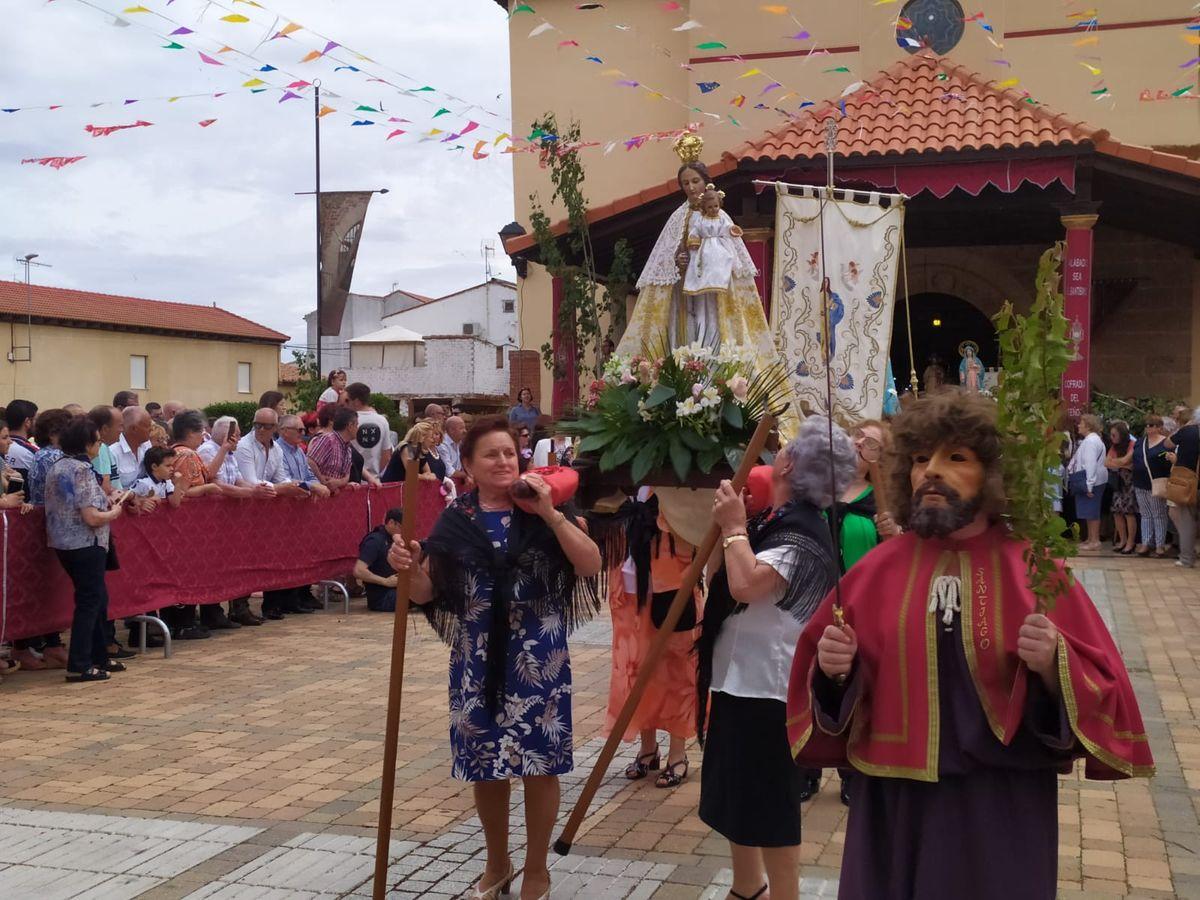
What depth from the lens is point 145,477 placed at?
10.0m

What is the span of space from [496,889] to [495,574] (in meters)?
1.12

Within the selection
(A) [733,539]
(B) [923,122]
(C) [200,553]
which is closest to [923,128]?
(B) [923,122]

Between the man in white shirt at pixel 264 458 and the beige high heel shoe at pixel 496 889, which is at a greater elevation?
the man in white shirt at pixel 264 458

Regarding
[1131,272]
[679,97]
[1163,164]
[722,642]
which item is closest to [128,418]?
[722,642]

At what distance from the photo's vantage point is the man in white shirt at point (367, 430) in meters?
12.8

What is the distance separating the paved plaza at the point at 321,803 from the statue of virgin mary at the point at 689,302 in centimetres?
222

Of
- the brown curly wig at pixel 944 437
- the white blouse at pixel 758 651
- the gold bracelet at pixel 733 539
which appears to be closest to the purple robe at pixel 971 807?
the brown curly wig at pixel 944 437

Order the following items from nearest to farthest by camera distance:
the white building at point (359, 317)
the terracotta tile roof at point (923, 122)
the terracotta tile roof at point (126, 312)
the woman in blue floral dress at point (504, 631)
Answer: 1. the woman in blue floral dress at point (504, 631)
2. the terracotta tile roof at point (923, 122)
3. the terracotta tile roof at point (126, 312)
4. the white building at point (359, 317)

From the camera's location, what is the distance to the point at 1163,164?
1489 centimetres

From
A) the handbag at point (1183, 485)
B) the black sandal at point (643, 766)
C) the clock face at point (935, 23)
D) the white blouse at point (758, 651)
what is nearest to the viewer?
the white blouse at point (758, 651)

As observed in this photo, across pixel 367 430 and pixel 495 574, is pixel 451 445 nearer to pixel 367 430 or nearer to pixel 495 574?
pixel 367 430

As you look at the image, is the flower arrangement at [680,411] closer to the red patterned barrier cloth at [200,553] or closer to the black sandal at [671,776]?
the black sandal at [671,776]

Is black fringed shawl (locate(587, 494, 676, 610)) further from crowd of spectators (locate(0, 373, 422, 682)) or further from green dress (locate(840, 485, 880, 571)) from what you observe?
crowd of spectators (locate(0, 373, 422, 682))

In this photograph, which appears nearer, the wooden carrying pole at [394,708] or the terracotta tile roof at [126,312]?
the wooden carrying pole at [394,708]
